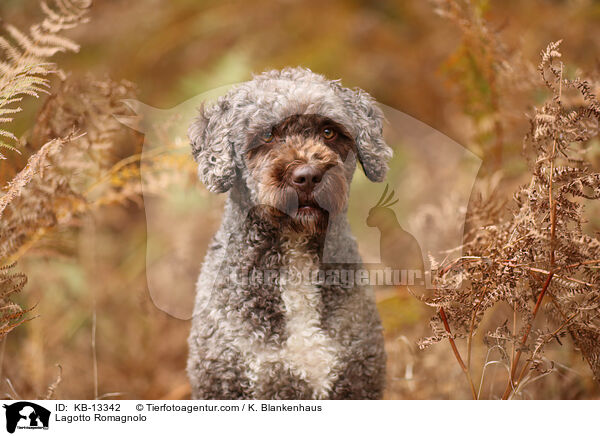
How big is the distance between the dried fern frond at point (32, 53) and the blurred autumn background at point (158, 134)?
15mm

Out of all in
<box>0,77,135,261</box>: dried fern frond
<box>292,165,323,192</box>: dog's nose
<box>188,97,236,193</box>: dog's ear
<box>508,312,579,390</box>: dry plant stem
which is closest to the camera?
<box>292,165,323,192</box>: dog's nose

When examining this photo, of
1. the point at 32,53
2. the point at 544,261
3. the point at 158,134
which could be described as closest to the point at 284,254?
the point at 158,134

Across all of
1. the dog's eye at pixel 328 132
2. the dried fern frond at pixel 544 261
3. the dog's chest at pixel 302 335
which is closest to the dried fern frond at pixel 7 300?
the dog's chest at pixel 302 335

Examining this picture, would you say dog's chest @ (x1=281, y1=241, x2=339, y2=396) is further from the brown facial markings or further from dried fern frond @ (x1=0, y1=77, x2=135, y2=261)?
dried fern frond @ (x1=0, y1=77, x2=135, y2=261)

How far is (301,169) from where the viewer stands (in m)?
1.53

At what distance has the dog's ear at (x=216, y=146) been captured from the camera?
1627 millimetres

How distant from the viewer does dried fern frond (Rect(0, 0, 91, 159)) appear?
1.76 metres

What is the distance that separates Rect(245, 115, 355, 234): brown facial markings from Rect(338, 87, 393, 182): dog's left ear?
42 millimetres

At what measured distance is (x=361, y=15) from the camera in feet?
9.18

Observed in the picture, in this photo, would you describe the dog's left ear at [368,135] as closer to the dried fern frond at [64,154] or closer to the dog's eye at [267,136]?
the dog's eye at [267,136]

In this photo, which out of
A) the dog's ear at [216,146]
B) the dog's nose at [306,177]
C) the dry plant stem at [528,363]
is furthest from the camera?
the dry plant stem at [528,363]

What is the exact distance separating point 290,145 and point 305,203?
0.17 m

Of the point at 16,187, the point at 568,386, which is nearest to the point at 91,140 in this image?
the point at 16,187
